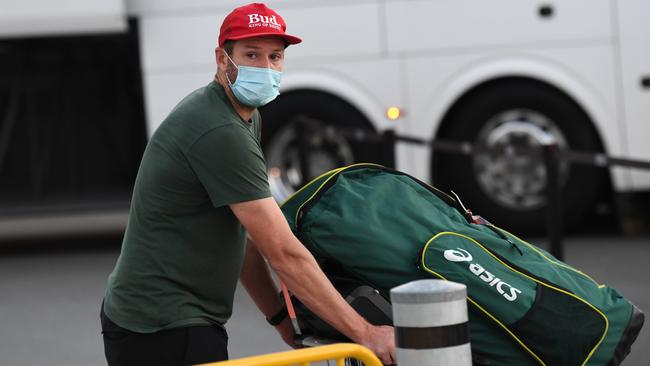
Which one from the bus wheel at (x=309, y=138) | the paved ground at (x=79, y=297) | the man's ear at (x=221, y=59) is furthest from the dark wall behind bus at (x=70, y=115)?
the man's ear at (x=221, y=59)

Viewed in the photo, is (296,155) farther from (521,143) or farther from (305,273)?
(305,273)

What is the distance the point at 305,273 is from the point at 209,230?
309 millimetres

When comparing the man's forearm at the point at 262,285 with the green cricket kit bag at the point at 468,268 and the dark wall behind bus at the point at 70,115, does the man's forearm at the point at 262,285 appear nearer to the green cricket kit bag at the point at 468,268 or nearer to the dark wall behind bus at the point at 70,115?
the green cricket kit bag at the point at 468,268

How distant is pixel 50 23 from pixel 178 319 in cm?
671

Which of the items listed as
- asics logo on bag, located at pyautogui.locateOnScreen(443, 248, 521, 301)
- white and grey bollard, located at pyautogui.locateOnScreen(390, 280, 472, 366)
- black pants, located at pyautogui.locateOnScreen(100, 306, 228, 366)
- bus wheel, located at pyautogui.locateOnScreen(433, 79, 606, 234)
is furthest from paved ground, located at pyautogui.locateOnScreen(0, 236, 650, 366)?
white and grey bollard, located at pyautogui.locateOnScreen(390, 280, 472, 366)

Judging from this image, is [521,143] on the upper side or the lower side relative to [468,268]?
lower

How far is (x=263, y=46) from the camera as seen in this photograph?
336 cm

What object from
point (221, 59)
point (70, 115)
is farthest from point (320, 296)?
point (70, 115)

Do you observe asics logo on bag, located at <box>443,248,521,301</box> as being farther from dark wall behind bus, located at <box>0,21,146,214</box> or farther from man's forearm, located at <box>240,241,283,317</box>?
dark wall behind bus, located at <box>0,21,146,214</box>

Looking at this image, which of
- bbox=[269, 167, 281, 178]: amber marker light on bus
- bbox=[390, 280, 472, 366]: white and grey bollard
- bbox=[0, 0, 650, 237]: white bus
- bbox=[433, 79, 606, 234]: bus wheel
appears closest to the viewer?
bbox=[390, 280, 472, 366]: white and grey bollard

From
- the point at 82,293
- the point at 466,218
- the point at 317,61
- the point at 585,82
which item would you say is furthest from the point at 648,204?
the point at 466,218

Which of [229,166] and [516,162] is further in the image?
[516,162]

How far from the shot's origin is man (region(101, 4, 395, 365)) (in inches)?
125

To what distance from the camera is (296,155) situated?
989 centimetres
